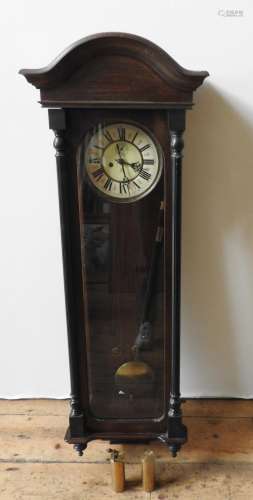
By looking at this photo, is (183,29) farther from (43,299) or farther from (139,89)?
(43,299)

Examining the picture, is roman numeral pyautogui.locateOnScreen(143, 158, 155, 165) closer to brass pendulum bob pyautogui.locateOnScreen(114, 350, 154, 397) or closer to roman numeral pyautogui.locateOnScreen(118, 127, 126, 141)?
roman numeral pyautogui.locateOnScreen(118, 127, 126, 141)

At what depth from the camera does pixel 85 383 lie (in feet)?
3.23

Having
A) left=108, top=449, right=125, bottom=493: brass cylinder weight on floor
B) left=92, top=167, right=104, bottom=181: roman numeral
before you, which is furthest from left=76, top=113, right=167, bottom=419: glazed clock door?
left=108, top=449, right=125, bottom=493: brass cylinder weight on floor

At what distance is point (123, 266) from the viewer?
0.95m

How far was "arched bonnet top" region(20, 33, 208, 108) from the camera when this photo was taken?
745 mm

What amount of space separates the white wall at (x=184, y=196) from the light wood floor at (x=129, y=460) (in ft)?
0.24

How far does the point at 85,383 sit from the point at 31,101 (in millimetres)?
673

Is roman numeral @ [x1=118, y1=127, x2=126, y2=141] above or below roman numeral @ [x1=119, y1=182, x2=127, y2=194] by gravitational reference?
above

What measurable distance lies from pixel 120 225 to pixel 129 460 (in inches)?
22.4

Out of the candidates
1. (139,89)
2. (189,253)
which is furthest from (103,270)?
(139,89)

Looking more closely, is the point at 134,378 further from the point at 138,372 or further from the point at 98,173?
the point at 98,173

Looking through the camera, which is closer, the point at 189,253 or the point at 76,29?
the point at 76,29

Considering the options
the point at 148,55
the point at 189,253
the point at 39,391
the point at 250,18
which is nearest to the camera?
the point at 148,55

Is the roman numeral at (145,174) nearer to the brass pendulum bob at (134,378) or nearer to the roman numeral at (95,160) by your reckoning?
the roman numeral at (95,160)
